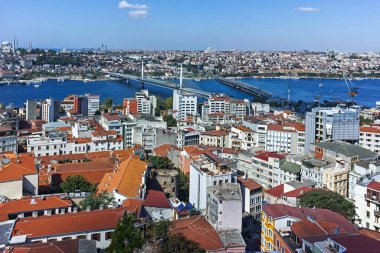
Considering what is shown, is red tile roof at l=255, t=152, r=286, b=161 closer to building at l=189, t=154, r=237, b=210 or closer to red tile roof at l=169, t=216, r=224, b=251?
building at l=189, t=154, r=237, b=210

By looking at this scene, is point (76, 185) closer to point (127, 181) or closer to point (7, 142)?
point (127, 181)

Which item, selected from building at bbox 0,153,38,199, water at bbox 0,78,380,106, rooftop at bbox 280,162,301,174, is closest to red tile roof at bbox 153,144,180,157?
rooftop at bbox 280,162,301,174

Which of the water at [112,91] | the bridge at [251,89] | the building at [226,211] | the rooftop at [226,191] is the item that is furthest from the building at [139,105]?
the building at [226,211]

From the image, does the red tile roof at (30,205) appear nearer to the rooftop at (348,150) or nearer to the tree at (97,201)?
the tree at (97,201)

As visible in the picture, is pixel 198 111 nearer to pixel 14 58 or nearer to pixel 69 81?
pixel 69 81

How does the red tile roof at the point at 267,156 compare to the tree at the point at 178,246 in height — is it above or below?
below

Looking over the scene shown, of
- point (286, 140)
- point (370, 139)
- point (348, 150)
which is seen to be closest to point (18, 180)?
point (348, 150)
